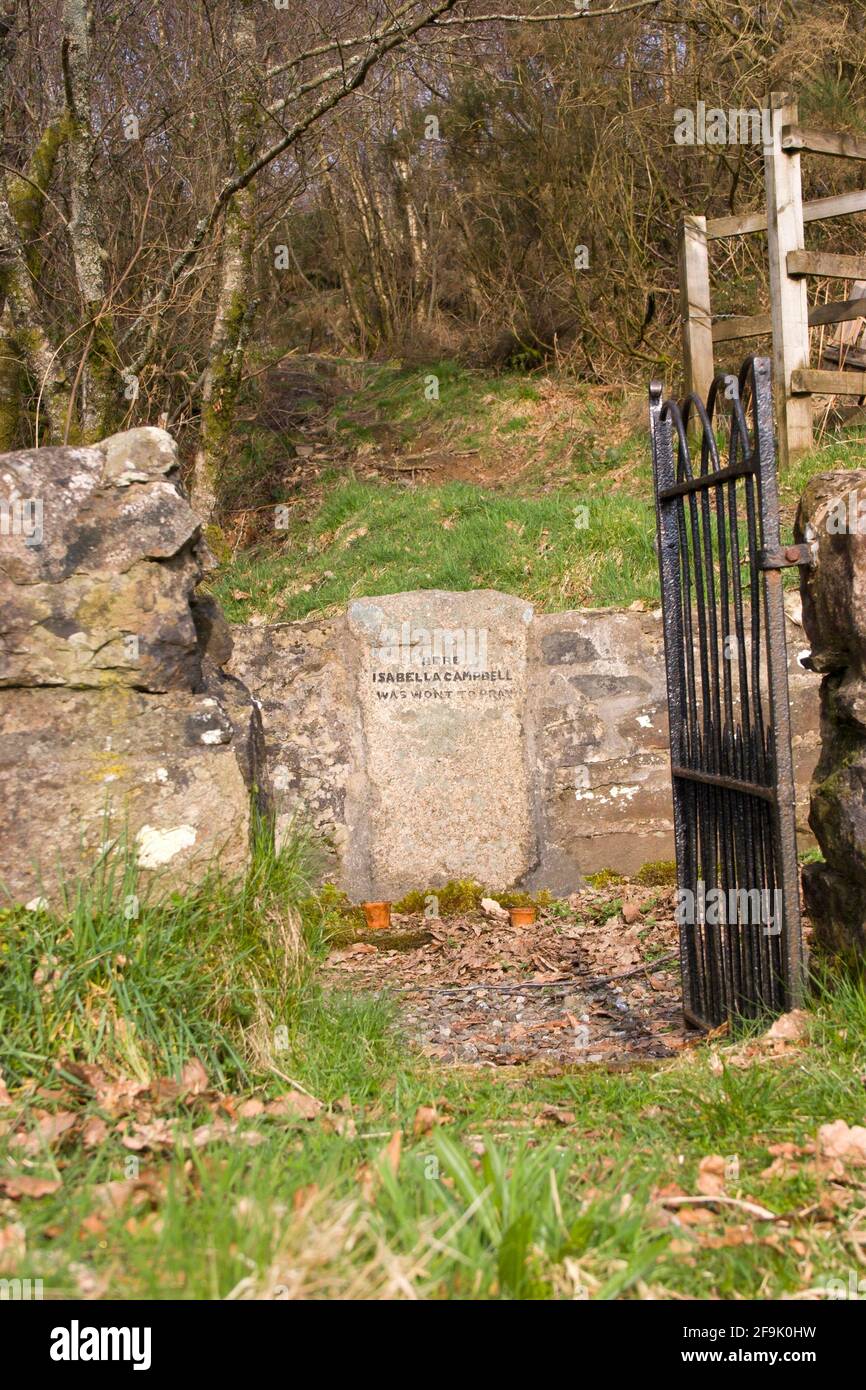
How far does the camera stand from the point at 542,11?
10906mm

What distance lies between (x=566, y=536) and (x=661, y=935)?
272 centimetres

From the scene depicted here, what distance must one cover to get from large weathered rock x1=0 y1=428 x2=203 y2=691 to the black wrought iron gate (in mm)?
1642

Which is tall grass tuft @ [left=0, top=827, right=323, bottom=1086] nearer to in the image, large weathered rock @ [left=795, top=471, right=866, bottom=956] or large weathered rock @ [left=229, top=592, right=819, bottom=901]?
large weathered rock @ [left=795, top=471, right=866, bottom=956]

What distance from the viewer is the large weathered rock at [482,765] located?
658 cm

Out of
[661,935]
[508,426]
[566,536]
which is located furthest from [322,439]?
[661,935]

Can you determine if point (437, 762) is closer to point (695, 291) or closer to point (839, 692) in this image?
point (839, 692)

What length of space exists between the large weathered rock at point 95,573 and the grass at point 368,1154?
727 millimetres

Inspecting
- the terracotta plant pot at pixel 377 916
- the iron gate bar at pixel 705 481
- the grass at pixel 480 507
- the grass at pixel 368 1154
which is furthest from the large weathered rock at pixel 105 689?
the grass at pixel 480 507

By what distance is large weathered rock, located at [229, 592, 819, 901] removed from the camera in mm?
6578

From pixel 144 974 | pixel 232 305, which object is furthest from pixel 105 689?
pixel 232 305

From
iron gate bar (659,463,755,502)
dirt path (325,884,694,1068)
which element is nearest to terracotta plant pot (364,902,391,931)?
dirt path (325,884,694,1068)

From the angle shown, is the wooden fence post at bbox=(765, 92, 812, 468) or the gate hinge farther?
the wooden fence post at bbox=(765, 92, 812, 468)

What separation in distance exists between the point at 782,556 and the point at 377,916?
347 centimetres

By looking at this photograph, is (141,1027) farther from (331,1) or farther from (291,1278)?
(331,1)
